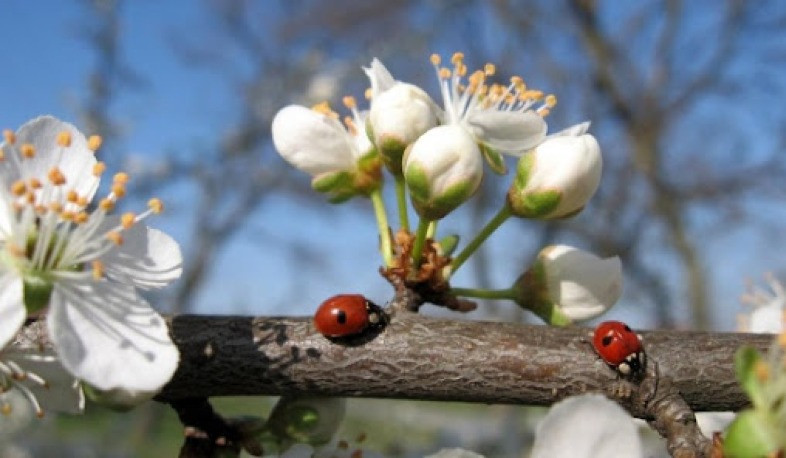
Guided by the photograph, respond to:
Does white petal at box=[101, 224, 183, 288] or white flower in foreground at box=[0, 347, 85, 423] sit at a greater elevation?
white petal at box=[101, 224, 183, 288]

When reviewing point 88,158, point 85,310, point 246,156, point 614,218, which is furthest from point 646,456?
point 614,218

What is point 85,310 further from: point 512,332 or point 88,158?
point 512,332

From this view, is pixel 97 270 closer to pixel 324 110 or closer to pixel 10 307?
pixel 10 307

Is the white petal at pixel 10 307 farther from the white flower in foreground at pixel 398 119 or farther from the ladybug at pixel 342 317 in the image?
the white flower in foreground at pixel 398 119

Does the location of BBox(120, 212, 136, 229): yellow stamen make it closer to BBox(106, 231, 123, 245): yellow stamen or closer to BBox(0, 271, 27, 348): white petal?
BBox(106, 231, 123, 245): yellow stamen

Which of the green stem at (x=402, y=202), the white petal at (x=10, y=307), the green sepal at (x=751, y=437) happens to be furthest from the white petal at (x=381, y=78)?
the green sepal at (x=751, y=437)

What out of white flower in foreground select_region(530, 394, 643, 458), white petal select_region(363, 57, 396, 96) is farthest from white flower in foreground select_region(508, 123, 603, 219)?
white flower in foreground select_region(530, 394, 643, 458)
